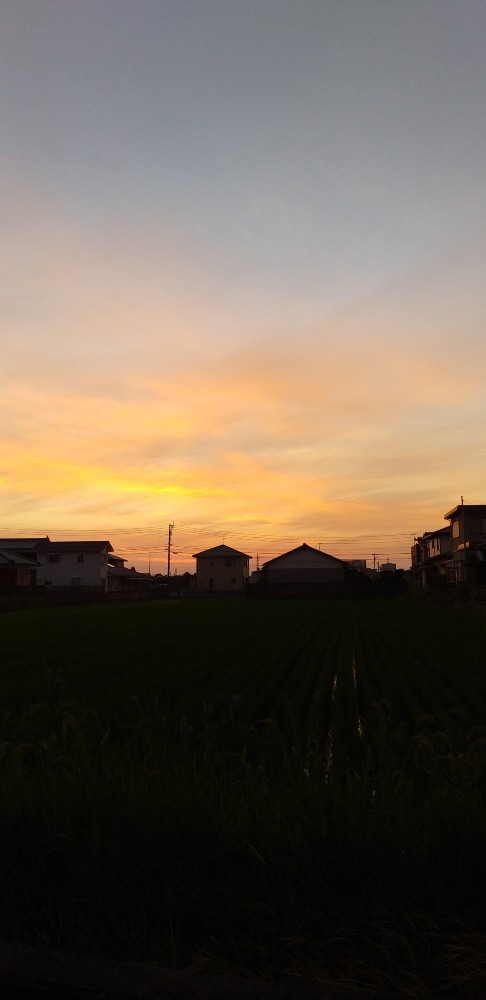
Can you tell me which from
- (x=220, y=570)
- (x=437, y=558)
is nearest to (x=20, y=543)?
(x=220, y=570)

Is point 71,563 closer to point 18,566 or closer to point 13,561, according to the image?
point 18,566

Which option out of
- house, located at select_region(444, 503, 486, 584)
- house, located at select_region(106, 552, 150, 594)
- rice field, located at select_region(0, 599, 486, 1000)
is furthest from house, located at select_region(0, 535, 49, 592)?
rice field, located at select_region(0, 599, 486, 1000)

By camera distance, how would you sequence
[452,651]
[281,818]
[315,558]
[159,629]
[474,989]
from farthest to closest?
[315,558] < [159,629] < [452,651] < [281,818] < [474,989]

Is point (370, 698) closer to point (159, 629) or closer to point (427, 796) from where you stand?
point (427, 796)

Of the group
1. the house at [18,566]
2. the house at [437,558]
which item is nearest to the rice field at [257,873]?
the house at [18,566]

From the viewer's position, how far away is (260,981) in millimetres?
2305

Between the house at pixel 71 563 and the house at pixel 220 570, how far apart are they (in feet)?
54.9

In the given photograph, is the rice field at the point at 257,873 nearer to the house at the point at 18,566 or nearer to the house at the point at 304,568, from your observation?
the house at the point at 18,566

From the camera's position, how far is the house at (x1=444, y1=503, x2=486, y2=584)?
1859 inches

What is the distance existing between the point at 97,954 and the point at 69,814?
2.59 feet

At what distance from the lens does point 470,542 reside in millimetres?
47156

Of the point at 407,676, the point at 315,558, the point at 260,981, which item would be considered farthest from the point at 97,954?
the point at 315,558

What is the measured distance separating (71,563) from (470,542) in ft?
138

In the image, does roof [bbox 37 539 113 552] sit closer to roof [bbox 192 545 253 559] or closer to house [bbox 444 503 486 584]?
roof [bbox 192 545 253 559]
